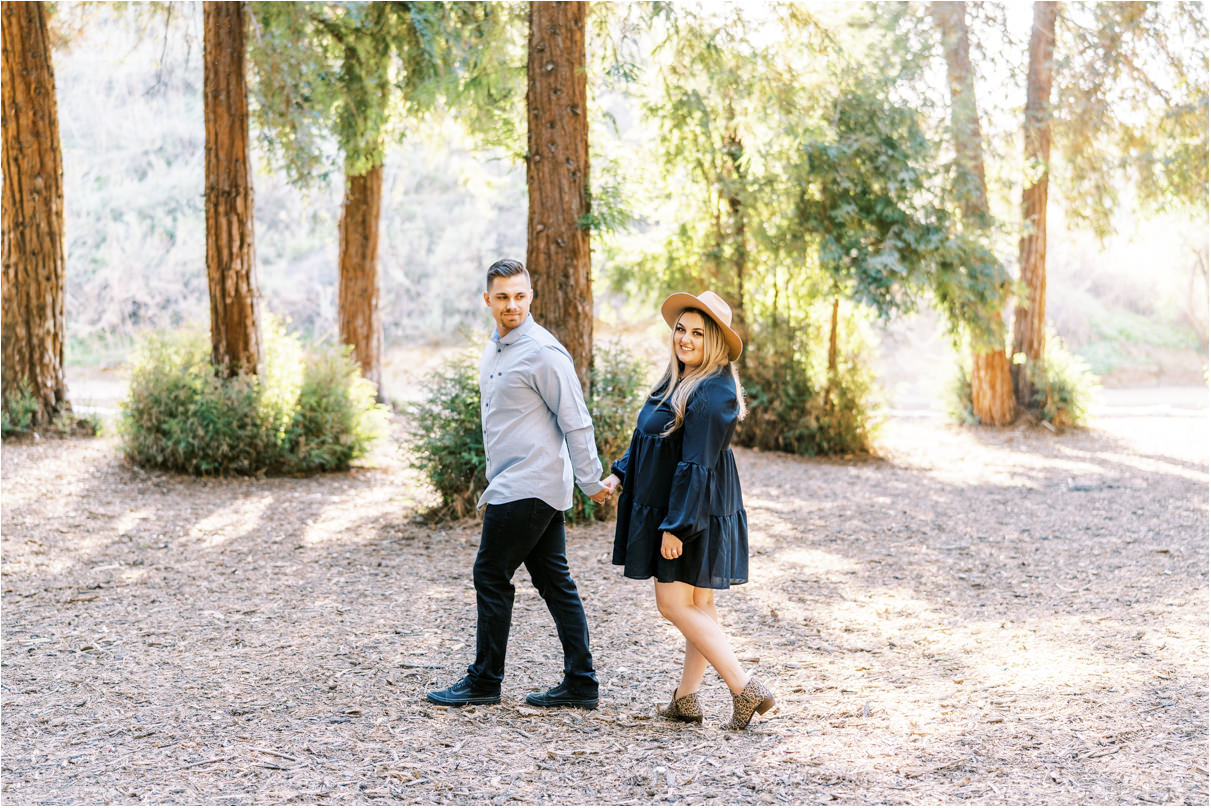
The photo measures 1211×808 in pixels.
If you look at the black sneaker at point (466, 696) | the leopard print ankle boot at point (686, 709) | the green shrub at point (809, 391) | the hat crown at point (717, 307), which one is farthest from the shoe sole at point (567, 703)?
the green shrub at point (809, 391)

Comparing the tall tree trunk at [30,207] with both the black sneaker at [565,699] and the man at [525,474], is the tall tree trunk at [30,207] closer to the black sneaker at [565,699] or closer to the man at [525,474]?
the man at [525,474]

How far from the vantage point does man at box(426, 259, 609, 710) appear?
378 cm

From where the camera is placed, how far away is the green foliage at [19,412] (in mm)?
10156

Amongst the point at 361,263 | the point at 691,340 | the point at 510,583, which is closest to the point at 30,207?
the point at 361,263

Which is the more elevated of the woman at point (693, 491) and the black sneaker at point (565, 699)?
the woman at point (693, 491)

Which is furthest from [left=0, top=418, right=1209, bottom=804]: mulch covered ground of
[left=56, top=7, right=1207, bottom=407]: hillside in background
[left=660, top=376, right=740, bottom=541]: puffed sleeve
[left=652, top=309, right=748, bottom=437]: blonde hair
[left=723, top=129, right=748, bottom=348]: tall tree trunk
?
[left=56, top=7, right=1207, bottom=407]: hillside in background

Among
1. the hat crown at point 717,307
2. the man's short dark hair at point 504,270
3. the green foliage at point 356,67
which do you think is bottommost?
the hat crown at point 717,307

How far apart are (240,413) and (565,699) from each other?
20.3 feet

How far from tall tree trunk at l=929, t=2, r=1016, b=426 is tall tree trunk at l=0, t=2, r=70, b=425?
964cm

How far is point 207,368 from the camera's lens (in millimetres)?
9305

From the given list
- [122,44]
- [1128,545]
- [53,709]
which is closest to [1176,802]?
[53,709]

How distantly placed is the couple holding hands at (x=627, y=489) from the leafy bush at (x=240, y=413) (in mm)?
5903

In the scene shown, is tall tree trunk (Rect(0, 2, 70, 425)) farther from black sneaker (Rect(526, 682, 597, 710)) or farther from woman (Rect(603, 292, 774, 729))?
woman (Rect(603, 292, 774, 729))

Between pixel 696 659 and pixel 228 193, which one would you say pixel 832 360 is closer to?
pixel 228 193
